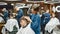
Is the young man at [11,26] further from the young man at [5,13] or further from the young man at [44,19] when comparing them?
the young man at [44,19]

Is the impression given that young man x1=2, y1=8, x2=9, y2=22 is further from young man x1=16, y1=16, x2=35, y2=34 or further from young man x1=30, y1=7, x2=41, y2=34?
young man x1=30, y1=7, x2=41, y2=34

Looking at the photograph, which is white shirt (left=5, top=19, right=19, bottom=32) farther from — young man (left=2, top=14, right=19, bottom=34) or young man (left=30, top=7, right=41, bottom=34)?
young man (left=30, top=7, right=41, bottom=34)

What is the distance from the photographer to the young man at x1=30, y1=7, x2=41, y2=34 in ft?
6.39

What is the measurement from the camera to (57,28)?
1.97 m

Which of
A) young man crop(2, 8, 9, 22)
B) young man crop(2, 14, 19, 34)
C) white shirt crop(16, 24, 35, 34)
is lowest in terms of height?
white shirt crop(16, 24, 35, 34)

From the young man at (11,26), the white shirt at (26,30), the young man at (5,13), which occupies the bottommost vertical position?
the white shirt at (26,30)

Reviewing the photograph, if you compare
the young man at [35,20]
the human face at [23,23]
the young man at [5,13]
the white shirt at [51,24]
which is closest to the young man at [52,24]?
the white shirt at [51,24]

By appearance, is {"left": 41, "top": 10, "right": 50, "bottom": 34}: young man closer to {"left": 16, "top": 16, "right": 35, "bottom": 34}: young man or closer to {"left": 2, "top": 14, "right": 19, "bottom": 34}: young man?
{"left": 16, "top": 16, "right": 35, "bottom": 34}: young man

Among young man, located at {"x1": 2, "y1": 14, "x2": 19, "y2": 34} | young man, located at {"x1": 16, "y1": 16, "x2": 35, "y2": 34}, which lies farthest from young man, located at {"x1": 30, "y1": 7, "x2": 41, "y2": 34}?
young man, located at {"x1": 2, "y1": 14, "x2": 19, "y2": 34}

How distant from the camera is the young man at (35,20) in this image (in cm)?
195

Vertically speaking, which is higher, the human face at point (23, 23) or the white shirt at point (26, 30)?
the human face at point (23, 23)

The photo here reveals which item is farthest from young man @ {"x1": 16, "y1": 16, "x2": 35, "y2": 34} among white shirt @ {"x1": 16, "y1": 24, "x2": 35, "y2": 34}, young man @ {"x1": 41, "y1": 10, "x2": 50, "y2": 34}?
young man @ {"x1": 41, "y1": 10, "x2": 50, "y2": 34}

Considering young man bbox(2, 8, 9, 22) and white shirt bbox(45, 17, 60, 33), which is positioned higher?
young man bbox(2, 8, 9, 22)

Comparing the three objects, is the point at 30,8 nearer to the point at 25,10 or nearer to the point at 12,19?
the point at 25,10
